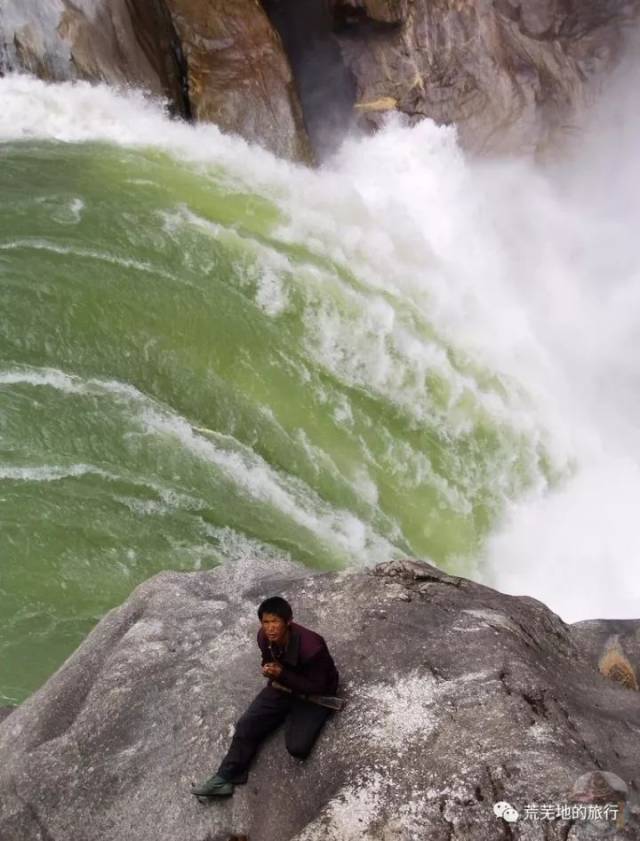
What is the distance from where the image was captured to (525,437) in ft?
28.0

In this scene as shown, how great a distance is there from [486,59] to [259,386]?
8365 millimetres

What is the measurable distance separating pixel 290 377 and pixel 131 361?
56.4 inches

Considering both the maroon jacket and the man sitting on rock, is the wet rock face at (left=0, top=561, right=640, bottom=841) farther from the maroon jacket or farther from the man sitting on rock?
the maroon jacket

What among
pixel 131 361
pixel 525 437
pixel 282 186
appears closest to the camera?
pixel 131 361

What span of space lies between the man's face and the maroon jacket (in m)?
0.05

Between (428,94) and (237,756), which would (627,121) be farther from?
(237,756)

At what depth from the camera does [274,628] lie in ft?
9.84

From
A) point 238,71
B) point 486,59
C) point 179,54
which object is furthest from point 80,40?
point 486,59

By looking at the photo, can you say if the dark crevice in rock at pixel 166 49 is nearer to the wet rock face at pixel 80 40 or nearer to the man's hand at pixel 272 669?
the wet rock face at pixel 80 40

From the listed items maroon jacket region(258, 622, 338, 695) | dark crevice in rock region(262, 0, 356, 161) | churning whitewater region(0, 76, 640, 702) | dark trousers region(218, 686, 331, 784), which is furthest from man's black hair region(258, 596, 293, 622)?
dark crevice in rock region(262, 0, 356, 161)

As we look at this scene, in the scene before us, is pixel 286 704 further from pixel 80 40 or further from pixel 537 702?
pixel 80 40

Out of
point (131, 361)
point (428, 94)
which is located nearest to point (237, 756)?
point (131, 361)

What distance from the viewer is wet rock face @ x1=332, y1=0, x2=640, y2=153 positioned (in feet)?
40.3

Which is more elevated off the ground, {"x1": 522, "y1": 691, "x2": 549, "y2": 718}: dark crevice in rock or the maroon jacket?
{"x1": 522, "y1": 691, "x2": 549, "y2": 718}: dark crevice in rock
